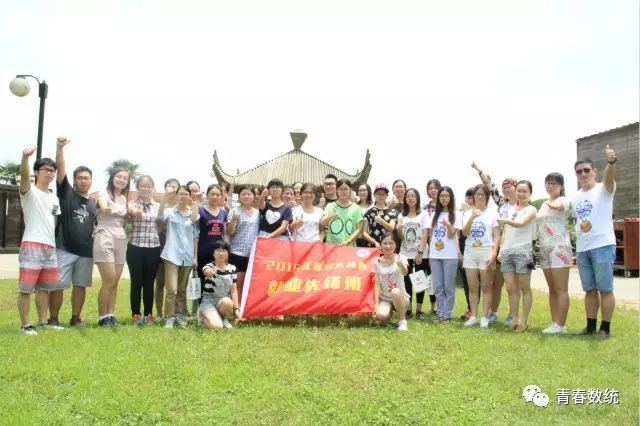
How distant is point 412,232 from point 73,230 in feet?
14.9

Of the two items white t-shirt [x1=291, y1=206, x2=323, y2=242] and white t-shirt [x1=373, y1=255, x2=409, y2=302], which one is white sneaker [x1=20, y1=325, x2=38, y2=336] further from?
white t-shirt [x1=373, y1=255, x2=409, y2=302]

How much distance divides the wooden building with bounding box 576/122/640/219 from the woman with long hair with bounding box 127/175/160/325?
23929 millimetres

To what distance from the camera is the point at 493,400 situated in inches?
177

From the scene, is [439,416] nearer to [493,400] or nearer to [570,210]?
[493,400]

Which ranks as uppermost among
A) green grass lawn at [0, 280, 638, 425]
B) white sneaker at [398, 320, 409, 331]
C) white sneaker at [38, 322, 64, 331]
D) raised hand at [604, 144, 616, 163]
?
raised hand at [604, 144, 616, 163]

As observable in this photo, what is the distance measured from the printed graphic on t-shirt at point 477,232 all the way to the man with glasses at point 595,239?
115cm

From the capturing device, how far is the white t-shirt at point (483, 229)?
24.3ft

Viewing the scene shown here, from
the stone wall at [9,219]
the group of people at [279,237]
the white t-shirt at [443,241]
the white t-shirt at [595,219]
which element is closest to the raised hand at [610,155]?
the group of people at [279,237]

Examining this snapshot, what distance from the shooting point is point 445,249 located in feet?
25.3

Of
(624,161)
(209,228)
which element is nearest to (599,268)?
(209,228)

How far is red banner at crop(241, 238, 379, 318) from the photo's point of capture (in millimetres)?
7121

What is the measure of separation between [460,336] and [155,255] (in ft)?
12.8

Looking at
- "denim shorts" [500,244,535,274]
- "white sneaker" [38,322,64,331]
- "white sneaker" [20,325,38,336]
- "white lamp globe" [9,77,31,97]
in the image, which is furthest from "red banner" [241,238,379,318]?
"white lamp globe" [9,77,31,97]

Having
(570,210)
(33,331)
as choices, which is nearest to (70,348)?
(33,331)
